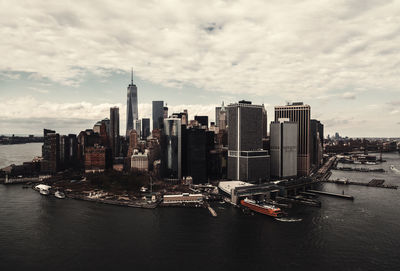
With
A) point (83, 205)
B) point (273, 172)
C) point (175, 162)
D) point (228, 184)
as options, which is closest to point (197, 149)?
point (175, 162)

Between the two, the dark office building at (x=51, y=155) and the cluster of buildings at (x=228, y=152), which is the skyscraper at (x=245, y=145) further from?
the dark office building at (x=51, y=155)

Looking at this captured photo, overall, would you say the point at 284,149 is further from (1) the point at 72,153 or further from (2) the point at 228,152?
(1) the point at 72,153

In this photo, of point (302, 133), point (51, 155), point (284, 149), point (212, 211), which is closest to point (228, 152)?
point (284, 149)

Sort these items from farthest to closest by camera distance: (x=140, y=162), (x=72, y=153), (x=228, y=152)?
(x=72, y=153) → (x=140, y=162) → (x=228, y=152)

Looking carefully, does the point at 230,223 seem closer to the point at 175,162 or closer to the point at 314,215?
the point at 314,215

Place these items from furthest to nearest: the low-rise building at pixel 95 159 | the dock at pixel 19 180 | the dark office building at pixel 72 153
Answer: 1. the dark office building at pixel 72 153
2. the low-rise building at pixel 95 159
3. the dock at pixel 19 180

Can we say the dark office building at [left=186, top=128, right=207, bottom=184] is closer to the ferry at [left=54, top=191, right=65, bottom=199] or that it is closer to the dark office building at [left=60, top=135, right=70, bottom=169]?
the ferry at [left=54, top=191, right=65, bottom=199]

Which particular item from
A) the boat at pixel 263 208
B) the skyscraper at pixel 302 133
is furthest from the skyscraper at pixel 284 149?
the boat at pixel 263 208
